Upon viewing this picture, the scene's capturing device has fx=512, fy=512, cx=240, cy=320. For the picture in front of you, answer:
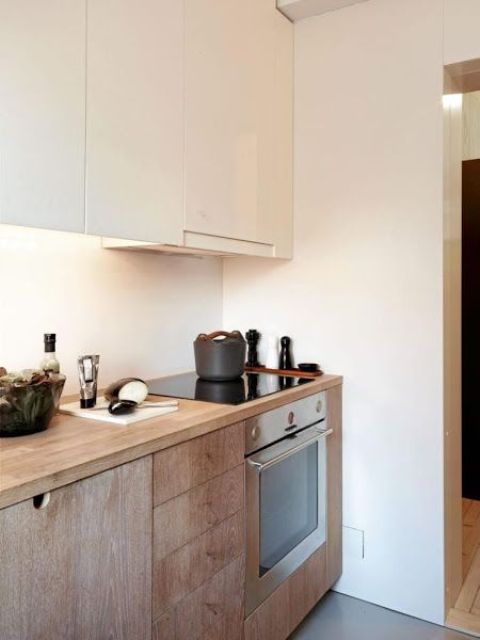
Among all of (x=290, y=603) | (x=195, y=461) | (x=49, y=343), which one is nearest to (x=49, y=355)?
(x=49, y=343)

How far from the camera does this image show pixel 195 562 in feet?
4.23

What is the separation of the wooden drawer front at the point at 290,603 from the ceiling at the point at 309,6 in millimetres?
2165

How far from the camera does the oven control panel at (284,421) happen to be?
1.54 metres

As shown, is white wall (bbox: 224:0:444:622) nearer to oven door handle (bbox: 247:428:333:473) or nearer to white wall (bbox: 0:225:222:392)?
oven door handle (bbox: 247:428:333:473)

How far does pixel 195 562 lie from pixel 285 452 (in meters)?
0.49

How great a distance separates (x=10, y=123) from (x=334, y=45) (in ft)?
5.10

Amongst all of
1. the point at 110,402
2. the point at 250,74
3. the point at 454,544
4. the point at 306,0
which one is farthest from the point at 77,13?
the point at 454,544

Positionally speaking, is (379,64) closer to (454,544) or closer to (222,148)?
(222,148)

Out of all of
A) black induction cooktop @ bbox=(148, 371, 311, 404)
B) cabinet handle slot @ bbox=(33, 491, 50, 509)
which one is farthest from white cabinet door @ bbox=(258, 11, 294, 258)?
cabinet handle slot @ bbox=(33, 491, 50, 509)

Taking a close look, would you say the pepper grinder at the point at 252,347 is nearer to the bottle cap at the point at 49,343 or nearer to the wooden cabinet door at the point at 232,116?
the wooden cabinet door at the point at 232,116

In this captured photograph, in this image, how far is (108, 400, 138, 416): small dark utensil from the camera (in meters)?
1.34

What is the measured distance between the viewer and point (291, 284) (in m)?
2.29

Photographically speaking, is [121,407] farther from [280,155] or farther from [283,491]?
[280,155]

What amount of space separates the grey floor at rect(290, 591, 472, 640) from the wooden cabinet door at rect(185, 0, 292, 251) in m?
1.49
